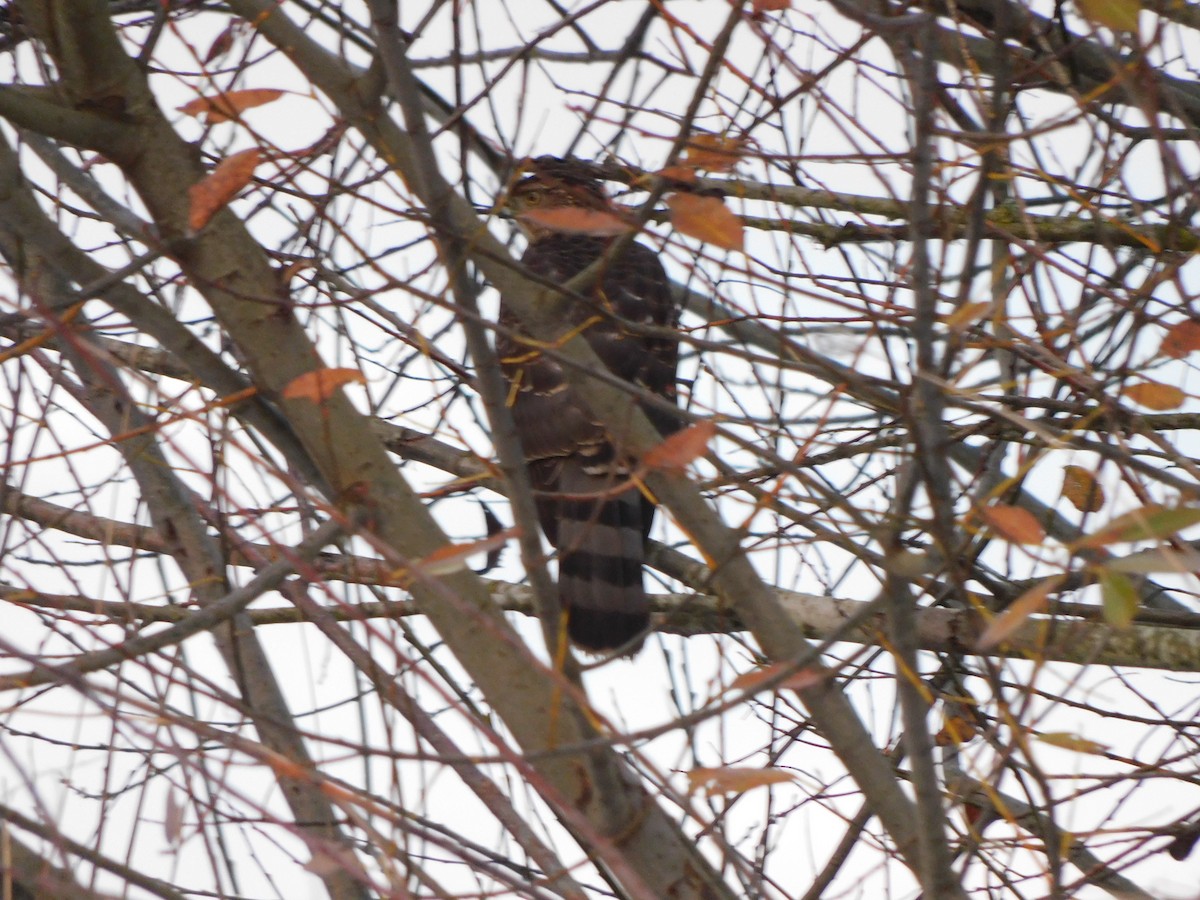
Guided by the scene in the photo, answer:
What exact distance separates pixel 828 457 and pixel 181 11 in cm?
199

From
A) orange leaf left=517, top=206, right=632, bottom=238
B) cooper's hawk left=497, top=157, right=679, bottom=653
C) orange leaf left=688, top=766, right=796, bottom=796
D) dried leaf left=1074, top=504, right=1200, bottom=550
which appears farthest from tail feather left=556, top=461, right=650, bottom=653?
dried leaf left=1074, top=504, right=1200, bottom=550

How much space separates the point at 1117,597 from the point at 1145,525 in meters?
0.08

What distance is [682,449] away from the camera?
1768mm

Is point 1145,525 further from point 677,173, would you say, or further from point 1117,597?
point 677,173

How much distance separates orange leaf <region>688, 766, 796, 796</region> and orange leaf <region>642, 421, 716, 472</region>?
0.41 metres

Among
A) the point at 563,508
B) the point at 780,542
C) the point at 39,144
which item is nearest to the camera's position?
the point at 780,542

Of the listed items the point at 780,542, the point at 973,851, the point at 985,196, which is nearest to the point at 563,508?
the point at 780,542

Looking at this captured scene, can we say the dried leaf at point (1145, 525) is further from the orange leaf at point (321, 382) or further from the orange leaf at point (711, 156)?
the orange leaf at point (321, 382)

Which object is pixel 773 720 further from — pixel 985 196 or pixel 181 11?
pixel 181 11

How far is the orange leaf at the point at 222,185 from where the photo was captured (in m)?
1.98

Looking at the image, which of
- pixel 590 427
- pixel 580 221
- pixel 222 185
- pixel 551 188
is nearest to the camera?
pixel 580 221

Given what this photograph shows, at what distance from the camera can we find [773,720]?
3.34 metres

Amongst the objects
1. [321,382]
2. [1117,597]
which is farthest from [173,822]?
[1117,597]

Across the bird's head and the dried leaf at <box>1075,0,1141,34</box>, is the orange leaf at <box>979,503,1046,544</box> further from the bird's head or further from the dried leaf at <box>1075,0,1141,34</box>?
the bird's head
